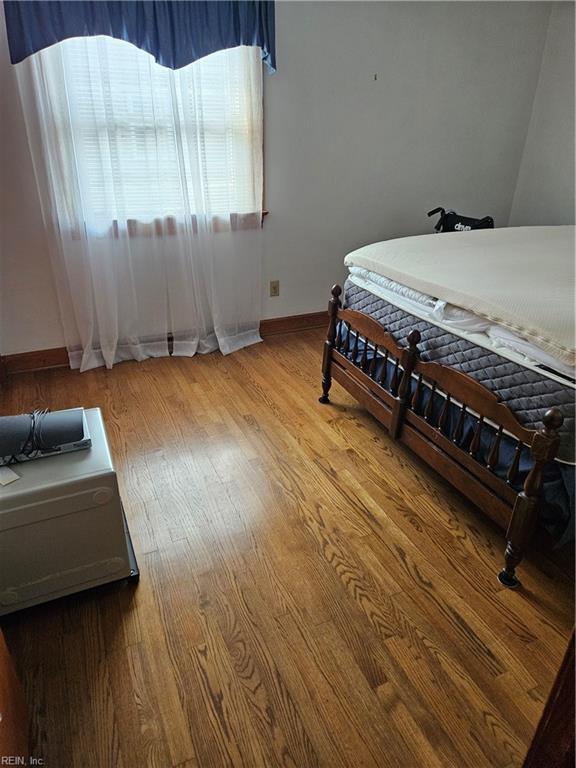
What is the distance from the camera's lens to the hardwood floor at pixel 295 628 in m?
1.21

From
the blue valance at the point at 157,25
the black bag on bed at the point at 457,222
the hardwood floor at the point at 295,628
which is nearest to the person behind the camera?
the hardwood floor at the point at 295,628

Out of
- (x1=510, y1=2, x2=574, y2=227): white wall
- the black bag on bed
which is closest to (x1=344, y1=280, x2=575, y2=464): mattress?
the black bag on bed

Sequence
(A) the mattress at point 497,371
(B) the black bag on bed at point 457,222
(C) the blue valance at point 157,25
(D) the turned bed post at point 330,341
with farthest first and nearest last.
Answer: (B) the black bag on bed at point 457,222 < (D) the turned bed post at point 330,341 < (C) the blue valance at point 157,25 < (A) the mattress at point 497,371

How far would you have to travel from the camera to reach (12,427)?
141cm

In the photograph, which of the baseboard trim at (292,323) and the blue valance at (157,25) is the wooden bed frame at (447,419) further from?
the blue valance at (157,25)

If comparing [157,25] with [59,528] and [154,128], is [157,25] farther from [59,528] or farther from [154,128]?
[59,528]

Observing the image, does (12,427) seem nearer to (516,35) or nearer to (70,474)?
(70,474)

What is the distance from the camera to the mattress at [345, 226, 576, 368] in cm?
162

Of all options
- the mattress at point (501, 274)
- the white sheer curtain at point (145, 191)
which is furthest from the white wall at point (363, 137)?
the mattress at point (501, 274)

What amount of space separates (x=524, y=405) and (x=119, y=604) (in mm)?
1449

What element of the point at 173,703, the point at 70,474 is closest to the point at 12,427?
the point at 70,474

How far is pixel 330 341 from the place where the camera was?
8.47 ft

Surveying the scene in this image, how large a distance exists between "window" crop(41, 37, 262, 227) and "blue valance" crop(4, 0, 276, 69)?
6 cm

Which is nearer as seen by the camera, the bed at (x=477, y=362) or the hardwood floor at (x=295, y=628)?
the hardwood floor at (x=295, y=628)
